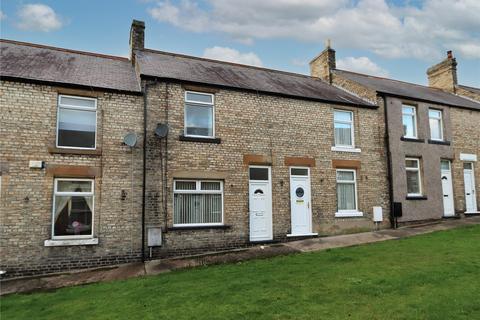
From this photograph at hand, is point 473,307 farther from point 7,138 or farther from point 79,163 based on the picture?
point 7,138

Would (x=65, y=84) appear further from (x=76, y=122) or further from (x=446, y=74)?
(x=446, y=74)

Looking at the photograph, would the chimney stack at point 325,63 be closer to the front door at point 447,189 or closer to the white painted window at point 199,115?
the front door at point 447,189

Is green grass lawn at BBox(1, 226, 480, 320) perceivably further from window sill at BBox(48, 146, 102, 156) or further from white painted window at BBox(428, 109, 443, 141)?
white painted window at BBox(428, 109, 443, 141)

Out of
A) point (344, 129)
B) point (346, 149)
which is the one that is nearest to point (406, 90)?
point (344, 129)

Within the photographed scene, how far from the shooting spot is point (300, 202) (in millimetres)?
12359

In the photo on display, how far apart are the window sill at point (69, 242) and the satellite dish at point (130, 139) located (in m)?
2.76

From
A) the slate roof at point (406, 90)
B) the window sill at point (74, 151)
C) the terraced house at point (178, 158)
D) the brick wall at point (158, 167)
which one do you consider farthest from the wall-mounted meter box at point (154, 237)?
the slate roof at point (406, 90)

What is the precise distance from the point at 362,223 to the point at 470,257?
16.1ft

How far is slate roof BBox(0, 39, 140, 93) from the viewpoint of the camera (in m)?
9.98

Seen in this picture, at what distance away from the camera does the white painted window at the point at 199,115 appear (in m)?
11.3

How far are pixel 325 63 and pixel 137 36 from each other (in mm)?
9111

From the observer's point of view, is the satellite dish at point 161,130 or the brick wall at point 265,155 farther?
the brick wall at point 265,155

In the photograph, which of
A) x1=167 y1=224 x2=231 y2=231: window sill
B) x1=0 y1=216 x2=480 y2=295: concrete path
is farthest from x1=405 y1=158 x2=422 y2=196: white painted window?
x1=167 y1=224 x2=231 y2=231: window sill

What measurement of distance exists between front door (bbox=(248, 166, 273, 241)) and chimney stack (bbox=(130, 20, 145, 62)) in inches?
265
